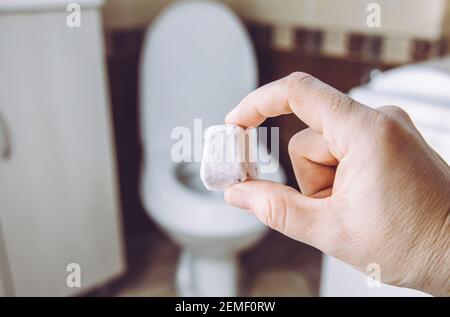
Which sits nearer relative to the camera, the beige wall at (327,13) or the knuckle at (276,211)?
the knuckle at (276,211)

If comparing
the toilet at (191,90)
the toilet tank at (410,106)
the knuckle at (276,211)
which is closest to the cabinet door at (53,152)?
the toilet at (191,90)

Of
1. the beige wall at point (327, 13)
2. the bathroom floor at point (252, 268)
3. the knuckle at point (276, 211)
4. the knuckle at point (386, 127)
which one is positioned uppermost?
the beige wall at point (327, 13)

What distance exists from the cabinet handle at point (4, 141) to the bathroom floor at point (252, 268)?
1.50ft

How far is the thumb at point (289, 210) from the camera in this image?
35 cm

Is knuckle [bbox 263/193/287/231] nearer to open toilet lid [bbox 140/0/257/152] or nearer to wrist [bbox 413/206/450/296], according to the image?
wrist [bbox 413/206/450/296]

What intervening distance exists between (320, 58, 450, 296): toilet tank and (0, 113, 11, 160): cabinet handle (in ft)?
2.16

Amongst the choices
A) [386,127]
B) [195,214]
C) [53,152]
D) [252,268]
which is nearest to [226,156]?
[386,127]

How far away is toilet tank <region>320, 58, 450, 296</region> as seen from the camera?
581 millimetres

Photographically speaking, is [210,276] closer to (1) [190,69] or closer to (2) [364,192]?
(1) [190,69]

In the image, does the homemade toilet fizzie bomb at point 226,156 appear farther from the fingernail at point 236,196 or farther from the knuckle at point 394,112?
the knuckle at point 394,112

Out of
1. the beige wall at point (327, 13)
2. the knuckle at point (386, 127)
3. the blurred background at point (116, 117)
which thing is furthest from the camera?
the beige wall at point (327, 13)

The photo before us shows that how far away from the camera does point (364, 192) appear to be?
0.32 m

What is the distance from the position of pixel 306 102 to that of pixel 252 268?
106 cm
